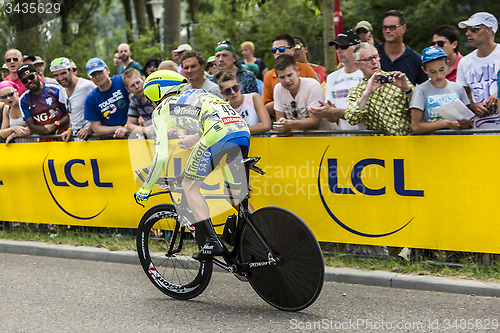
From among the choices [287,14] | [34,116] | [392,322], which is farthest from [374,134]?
[287,14]

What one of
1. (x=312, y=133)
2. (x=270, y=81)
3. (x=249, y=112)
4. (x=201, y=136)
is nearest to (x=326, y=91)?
(x=312, y=133)

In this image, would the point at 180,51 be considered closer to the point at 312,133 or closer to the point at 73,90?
the point at 73,90

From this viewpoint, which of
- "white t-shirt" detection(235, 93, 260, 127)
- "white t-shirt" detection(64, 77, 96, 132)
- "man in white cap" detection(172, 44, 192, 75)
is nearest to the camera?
"white t-shirt" detection(235, 93, 260, 127)

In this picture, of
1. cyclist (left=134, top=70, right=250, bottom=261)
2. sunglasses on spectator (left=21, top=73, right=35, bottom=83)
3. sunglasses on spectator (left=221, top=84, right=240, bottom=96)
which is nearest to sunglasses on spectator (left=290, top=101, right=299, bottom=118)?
sunglasses on spectator (left=221, top=84, right=240, bottom=96)

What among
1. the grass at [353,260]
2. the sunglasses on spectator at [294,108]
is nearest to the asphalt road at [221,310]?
the grass at [353,260]

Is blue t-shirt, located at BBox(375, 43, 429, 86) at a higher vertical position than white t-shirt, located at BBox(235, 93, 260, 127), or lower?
higher

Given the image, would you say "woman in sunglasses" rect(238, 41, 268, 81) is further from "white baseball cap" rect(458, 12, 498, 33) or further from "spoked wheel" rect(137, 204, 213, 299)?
"spoked wheel" rect(137, 204, 213, 299)

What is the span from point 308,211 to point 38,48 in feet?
52.7

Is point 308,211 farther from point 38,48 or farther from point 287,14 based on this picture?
point 38,48

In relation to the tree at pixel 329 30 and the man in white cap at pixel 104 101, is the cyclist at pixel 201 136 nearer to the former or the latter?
the man in white cap at pixel 104 101

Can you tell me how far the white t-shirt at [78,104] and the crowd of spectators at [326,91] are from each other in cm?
1

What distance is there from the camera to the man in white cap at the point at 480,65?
5648mm

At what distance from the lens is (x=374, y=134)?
5.65 m

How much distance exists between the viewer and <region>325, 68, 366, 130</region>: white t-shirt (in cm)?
628
